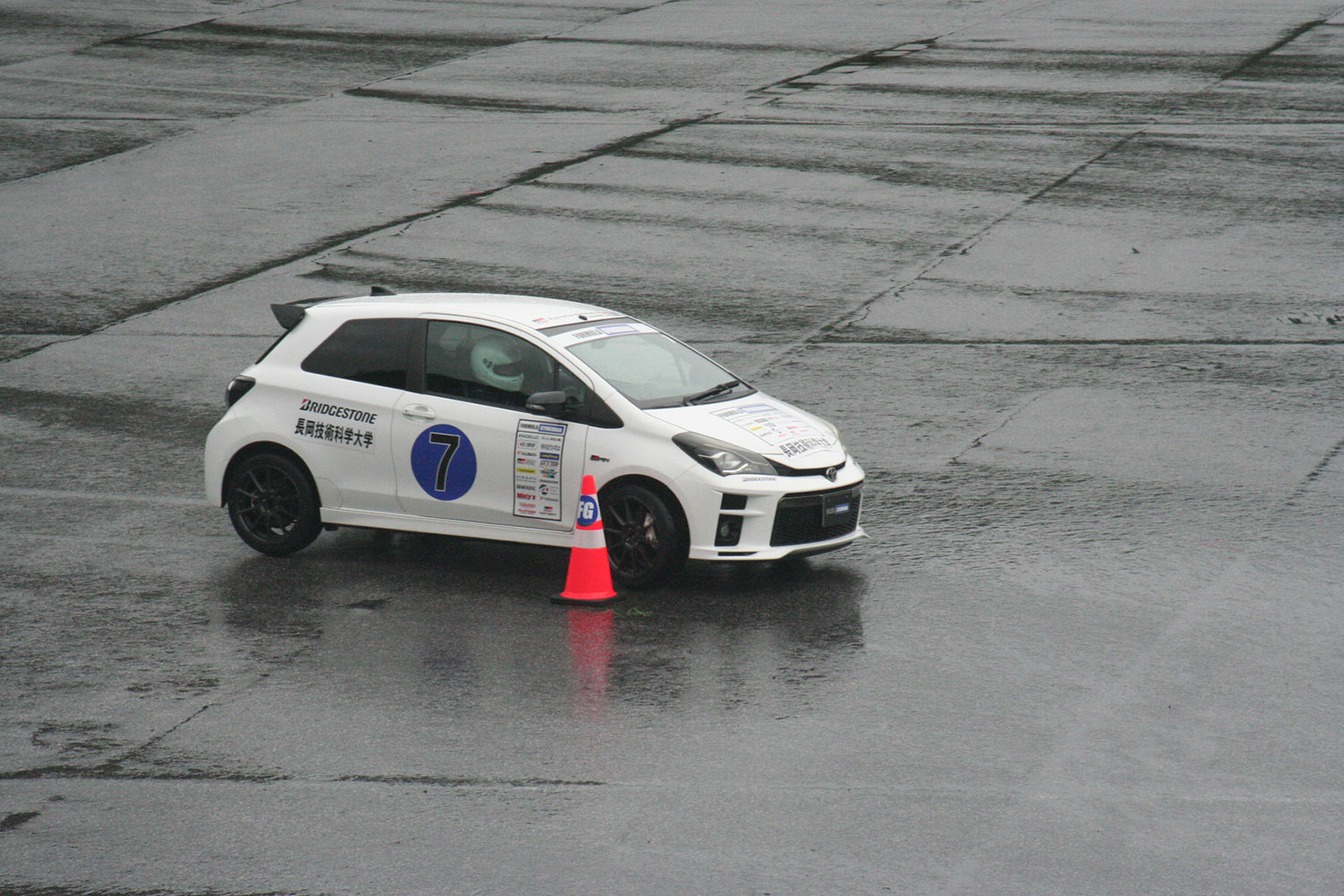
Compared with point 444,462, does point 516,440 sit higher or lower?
higher


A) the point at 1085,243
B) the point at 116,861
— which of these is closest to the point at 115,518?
the point at 116,861

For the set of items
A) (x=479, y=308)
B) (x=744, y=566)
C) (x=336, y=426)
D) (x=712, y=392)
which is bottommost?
(x=744, y=566)

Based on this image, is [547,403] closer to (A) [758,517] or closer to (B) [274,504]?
(A) [758,517]

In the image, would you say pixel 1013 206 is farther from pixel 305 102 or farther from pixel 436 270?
pixel 305 102

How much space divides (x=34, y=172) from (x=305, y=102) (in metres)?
5.45

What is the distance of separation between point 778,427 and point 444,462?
6.62 ft

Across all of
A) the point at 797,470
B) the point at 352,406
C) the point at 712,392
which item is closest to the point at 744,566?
the point at 797,470

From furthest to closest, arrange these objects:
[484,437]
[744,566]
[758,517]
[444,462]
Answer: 1. [744,566]
2. [444,462]
3. [484,437]
4. [758,517]

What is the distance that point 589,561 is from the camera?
29.2ft

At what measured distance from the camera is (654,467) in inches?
358

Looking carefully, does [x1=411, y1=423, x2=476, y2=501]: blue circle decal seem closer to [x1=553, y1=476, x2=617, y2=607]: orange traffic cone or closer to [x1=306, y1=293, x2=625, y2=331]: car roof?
[x1=306, y1=293, x2=625, y2=331]: car roof

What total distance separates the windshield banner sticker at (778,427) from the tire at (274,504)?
265cm

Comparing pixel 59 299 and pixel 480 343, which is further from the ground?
pixel 480 343

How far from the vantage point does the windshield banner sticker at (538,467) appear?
933cm
